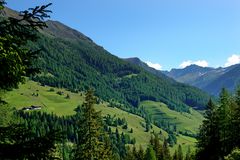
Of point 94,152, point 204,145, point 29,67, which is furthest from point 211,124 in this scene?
point 29,67

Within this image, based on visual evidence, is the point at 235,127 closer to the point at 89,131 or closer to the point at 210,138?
the point at 210,138

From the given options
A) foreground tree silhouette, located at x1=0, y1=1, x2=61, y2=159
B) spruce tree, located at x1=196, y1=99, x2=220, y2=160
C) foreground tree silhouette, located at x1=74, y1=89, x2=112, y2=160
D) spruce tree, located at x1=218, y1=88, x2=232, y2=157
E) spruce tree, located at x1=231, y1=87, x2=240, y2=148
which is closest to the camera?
foreground tree silhouette, located at x1=0, y1=1, x2=61, y2=159

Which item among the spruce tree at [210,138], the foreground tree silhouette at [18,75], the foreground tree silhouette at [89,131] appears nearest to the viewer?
the foreground tree silhouette at [18,75]

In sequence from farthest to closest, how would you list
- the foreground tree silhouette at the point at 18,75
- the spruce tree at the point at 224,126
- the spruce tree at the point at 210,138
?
the spruce tree at the point at 210,138
the spruce tree at the point at 224,126
the foreground tree silhouette at the point at 18,75

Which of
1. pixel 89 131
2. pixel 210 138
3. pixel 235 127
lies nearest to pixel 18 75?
pixel 89 131

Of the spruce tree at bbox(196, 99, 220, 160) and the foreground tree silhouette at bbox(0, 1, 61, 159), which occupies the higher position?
the foreground tree silhouette at bbox(0, 1, 61, 159)

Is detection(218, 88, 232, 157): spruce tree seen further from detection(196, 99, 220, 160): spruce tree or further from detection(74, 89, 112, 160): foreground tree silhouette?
detection(74, 89, 112, 160): foreground tree silhouette

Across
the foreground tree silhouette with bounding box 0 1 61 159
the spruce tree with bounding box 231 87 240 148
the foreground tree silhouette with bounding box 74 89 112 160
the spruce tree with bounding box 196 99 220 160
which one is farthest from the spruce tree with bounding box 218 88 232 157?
the foreground tree silhouette with bounding box 0 1 61 159

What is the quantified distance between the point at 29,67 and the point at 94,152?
1626 inches

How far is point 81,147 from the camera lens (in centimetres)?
5584

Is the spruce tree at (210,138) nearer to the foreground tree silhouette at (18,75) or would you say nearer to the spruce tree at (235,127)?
the spruce tree at (235,127)

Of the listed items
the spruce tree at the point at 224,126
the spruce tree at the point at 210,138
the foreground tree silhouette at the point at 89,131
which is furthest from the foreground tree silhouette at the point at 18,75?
the spruce tree at the point at 210,138

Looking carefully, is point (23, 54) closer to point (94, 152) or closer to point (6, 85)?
point (6, 85)

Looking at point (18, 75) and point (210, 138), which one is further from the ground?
point (18, 75)
